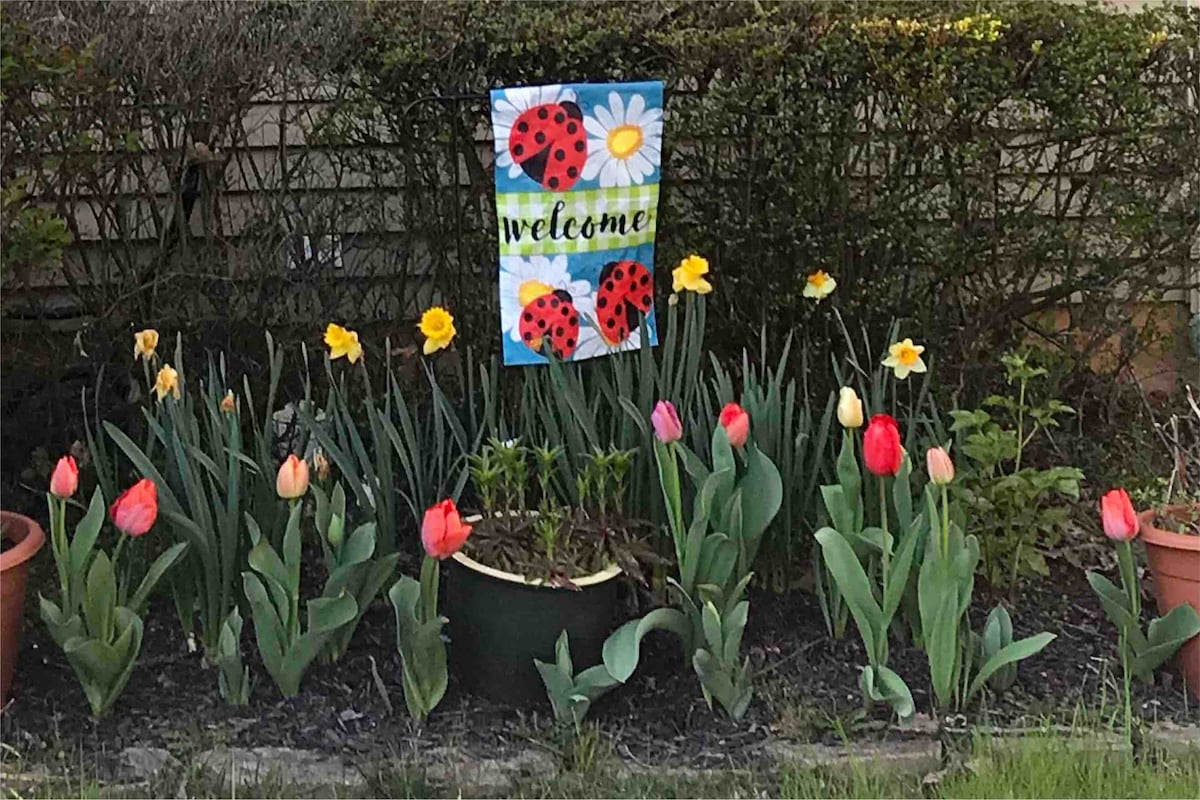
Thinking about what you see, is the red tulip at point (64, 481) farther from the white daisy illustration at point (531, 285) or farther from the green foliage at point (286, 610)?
the white daisy illustration at point (531, 285)

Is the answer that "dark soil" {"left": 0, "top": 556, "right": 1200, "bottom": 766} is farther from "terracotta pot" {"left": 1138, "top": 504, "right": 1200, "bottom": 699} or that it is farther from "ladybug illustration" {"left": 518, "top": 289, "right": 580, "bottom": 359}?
"ladybug illustration" {"left": 518, "top": 289, "right": 580, "bottom": 359}

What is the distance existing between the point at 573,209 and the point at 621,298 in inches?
10.7

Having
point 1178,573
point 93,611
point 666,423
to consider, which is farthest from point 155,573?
point 1178,573

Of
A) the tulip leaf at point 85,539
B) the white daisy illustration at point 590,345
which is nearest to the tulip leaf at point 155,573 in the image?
the tulip leaf at point 85,539

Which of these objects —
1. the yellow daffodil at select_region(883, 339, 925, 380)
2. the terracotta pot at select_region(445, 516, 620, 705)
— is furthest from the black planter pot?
the yellow daffodil at select_region(883, 339, 925, 380)

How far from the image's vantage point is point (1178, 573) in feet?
8.14

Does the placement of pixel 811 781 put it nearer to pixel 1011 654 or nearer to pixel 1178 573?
pixel 1011 654

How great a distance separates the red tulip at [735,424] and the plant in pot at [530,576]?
25cm

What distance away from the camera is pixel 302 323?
3305 mm

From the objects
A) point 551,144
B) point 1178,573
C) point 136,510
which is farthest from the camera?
point 551,144

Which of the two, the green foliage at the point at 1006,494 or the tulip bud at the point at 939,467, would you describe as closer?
the tulip bud at the point at 939,467

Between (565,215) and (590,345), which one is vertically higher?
(565,215)

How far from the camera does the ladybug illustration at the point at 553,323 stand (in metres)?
2.92

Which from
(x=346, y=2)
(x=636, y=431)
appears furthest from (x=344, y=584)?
(x=346, y=2)
